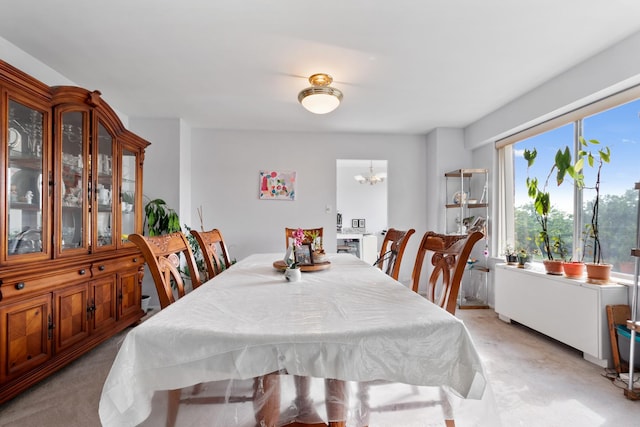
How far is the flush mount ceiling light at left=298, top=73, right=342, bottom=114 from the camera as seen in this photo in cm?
247

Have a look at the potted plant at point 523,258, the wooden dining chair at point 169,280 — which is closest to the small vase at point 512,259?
the potted plant at point 523,258

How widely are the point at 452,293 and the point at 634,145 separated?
7.77 feet

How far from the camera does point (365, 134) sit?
457 centimetres

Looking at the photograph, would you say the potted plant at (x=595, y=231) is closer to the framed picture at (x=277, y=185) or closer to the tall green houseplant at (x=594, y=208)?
the tall green houseplant at (x=594, y=208)

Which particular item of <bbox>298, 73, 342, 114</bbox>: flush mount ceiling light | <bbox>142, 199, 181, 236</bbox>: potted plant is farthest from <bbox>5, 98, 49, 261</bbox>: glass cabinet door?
<bbox>298, 73, 342, 114</bbox>: flush mount ceiling light

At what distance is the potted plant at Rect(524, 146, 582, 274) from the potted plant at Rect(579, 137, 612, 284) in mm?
107

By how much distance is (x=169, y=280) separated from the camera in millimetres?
1466

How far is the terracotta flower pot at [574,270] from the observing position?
102 inches

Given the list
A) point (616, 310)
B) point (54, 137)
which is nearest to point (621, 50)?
point (616, 310)

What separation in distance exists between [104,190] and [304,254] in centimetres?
207

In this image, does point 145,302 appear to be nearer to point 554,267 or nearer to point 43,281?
point 43,281

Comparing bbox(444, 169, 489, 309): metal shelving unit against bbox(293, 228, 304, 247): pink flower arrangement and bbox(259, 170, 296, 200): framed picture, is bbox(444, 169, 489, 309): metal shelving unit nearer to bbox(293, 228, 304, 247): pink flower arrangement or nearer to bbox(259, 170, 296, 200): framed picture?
bbox(259, 170, 296, 200): framed picture

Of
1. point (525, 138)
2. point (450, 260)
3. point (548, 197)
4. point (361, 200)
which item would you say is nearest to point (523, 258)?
point (548, 197)

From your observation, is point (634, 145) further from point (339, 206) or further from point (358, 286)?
point (339, 206)
